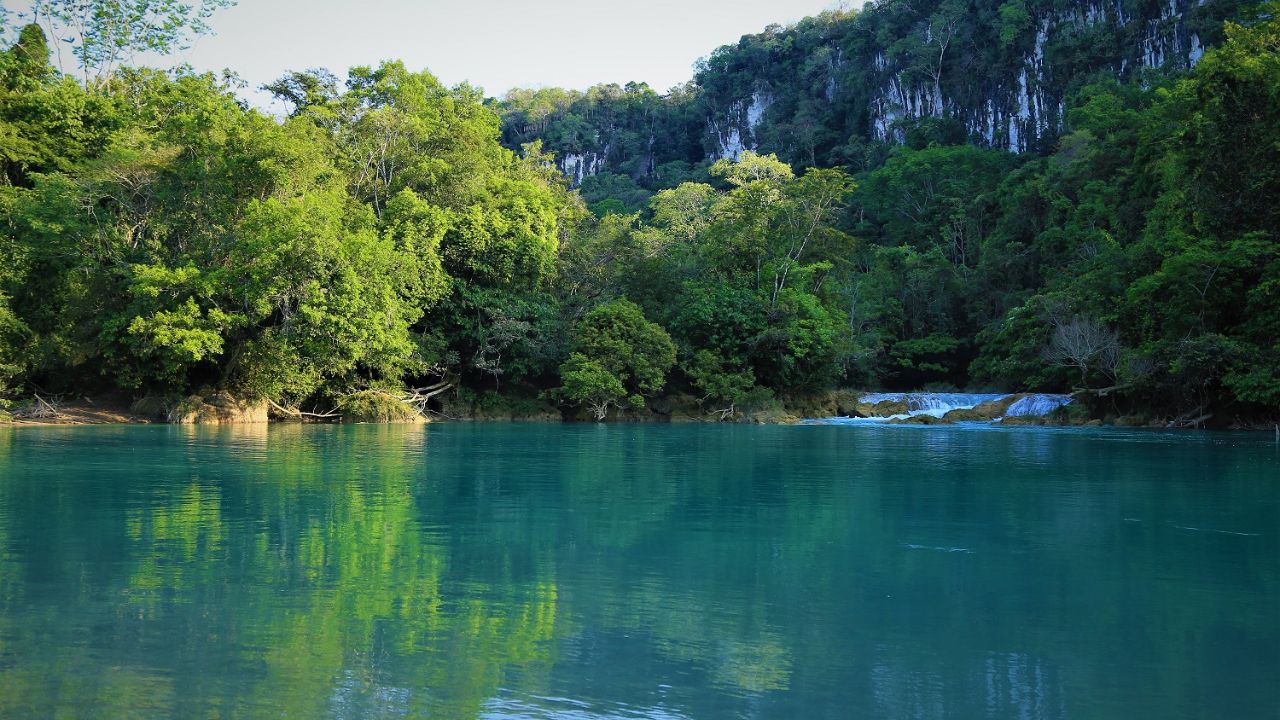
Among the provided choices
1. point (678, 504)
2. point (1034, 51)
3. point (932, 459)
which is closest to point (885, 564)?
point (678, 504)

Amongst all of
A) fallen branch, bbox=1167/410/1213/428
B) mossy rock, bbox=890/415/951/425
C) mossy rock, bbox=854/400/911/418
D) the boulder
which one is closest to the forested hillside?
fallen branch, bbox=1167/410/1213/428

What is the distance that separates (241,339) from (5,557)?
23.9 meters

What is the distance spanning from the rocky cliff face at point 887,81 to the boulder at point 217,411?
54110mm

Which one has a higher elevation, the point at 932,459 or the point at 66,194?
the point at 66,194

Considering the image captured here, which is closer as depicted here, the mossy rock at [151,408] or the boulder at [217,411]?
the boulder at [217,411]

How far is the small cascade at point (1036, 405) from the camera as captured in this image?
121ft

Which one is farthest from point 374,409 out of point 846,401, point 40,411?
point 846,401

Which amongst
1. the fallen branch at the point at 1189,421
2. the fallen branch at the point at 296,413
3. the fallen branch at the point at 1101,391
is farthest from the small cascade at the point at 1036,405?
the fallen branch at the point at 296,413

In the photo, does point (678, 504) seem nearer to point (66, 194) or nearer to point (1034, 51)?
point (66, 194)

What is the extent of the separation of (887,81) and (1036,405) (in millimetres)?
57195

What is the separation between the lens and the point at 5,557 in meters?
7.84

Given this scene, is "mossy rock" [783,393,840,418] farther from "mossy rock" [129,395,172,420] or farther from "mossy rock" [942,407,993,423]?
"mossy rock" [129,395,172,420]

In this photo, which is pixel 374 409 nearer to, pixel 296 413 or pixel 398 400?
pixel 398 400

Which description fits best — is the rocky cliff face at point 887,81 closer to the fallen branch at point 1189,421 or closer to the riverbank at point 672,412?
the riverbank at point 672,412
